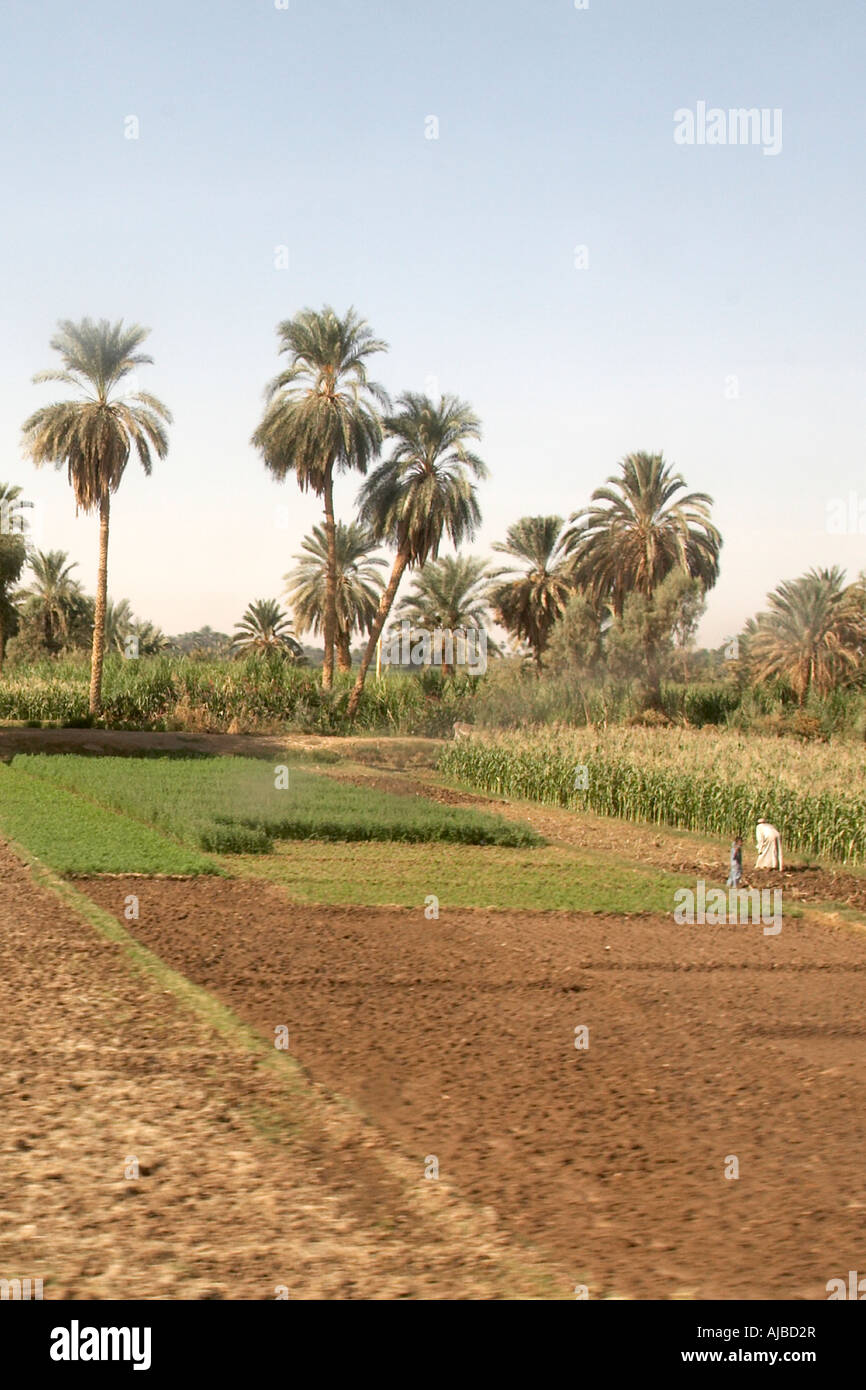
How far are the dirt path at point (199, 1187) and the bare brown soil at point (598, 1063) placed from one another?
183mm

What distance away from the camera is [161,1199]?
582cm

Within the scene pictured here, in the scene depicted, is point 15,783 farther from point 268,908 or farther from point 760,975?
point 760,975

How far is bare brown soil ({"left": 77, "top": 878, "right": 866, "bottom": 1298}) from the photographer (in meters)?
5.66

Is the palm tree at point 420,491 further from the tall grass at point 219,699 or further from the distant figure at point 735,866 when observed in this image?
the distant figure at point 735,866

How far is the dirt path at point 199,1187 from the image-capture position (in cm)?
503

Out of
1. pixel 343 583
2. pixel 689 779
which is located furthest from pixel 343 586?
pixel 689 779

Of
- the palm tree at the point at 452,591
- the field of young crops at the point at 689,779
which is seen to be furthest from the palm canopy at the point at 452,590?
the field of young crops at the point at 689,779

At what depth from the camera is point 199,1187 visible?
5.99 m

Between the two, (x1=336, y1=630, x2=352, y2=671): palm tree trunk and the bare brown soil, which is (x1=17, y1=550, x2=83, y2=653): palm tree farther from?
the bare brown soil
